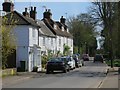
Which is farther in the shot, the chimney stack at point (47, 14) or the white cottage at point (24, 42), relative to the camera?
the chimney stack at point (47, 14)

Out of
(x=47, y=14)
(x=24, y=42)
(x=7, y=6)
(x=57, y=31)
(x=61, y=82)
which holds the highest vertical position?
(x=47, y=14)

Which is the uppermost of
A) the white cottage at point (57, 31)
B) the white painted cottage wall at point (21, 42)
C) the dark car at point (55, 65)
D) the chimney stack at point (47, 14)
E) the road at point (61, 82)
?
the chimney stack at point (47, 14)

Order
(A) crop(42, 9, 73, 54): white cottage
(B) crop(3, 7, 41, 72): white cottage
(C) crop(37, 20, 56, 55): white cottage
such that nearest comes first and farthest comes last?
(B) crop(3, 7, 41, 72): white cottage
(C) crop(37, 20, 56, 55): white cottage
(A) crop(42, 9, 73, 54): white cottage

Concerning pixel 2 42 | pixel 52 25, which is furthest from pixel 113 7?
pixel 52 25

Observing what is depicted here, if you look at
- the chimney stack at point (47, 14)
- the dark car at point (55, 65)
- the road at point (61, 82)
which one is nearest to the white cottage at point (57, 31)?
the chimney stack at point (47, 14)

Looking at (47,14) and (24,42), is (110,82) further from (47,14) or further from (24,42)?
(47,14)

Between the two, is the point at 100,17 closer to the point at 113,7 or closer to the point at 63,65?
the point at 113,7

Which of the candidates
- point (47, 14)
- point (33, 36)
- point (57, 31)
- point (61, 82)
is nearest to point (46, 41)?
point (57, 31)

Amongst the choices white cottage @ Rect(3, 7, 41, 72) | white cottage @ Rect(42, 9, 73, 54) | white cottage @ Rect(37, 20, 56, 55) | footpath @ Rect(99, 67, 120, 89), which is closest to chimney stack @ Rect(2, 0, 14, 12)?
white cottage @ Rect(3, 7, 41, 72)

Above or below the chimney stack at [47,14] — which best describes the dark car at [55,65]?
below

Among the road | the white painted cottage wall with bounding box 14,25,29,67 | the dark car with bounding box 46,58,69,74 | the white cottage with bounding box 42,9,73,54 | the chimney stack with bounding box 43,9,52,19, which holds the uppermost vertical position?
the chimney stack with bounding box 43,9,52,19

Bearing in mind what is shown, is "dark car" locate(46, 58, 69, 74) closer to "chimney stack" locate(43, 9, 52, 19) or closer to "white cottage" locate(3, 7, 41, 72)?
"white cottage" locate(3, 7, 41, 72)

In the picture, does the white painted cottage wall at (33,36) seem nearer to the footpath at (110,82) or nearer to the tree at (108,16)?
the tree at (108,16)

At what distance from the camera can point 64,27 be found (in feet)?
308
